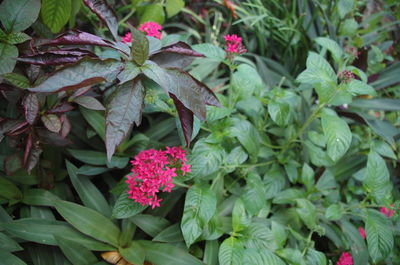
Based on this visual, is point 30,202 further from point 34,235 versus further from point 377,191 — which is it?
point 377,191

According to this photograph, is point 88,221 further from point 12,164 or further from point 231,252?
point 231,252

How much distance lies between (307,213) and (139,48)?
2.58ft

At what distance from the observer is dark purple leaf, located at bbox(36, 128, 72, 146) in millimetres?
958

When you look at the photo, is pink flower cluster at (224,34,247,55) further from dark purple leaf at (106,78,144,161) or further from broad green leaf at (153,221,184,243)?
broad green leaf at (153,221,184,243)

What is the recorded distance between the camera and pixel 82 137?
118 centimetres

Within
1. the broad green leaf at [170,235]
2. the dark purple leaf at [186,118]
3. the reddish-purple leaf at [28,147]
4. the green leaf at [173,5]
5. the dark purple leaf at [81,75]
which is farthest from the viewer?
the green leaf at [173,5]

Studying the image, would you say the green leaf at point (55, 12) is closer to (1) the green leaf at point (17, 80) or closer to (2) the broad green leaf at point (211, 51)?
(1) the green leaf at point (17, 80)

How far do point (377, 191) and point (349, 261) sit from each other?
256 millimetres

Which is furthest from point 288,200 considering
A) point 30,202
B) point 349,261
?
point 30,202

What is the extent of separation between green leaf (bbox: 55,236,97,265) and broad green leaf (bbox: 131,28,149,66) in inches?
20.2

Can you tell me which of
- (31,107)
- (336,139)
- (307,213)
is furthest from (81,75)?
(307,213)

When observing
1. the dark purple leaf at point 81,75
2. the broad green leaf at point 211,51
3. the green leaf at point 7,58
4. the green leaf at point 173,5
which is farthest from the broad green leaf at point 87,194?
the green leaf at point 173,5

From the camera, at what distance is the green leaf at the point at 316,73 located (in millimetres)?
1060

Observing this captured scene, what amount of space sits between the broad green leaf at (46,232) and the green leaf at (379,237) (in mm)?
800
